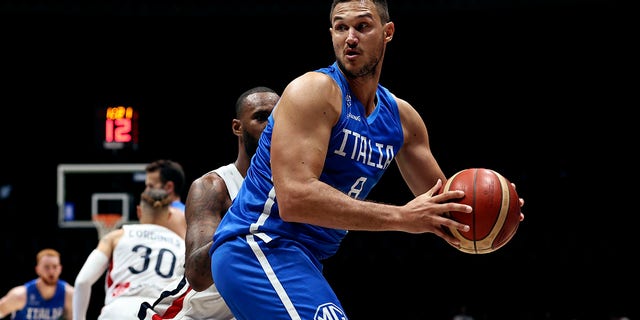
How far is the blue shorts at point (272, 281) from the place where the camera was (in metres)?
2.75

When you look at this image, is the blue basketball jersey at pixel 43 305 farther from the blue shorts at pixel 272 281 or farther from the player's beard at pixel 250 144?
the blue shorts at pixel 272 281

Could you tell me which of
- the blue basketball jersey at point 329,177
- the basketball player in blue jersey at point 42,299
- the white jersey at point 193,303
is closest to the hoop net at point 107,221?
the basketball player in blue jersey at point 42,299

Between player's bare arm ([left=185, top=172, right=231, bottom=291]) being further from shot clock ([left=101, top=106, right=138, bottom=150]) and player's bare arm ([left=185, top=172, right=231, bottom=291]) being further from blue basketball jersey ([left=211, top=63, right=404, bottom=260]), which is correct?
shot clock ([left=101, top=106, right=138, bottom=150])

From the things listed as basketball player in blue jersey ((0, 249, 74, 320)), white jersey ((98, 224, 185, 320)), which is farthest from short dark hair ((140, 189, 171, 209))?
basketball player in blue jersey ((0, 249, 74, 320))

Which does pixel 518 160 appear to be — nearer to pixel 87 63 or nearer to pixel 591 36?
pixel 591 36

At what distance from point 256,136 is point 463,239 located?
4.60 ft

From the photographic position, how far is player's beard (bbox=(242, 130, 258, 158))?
3.92 meters

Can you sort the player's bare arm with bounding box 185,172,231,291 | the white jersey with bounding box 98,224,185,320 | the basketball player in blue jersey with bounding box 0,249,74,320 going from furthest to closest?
the basketball player in blue jersey with bounding box 0,249,74,320
the white jersey with bounding box 98,224,185,320
the player's bare arm with bounding box 185,172,231,291

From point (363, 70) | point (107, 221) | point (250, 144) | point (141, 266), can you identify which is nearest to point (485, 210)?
point (363, 70)

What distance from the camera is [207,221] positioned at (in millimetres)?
3545

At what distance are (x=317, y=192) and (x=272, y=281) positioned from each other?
0.34 metres

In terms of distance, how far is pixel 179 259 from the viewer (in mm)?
5414

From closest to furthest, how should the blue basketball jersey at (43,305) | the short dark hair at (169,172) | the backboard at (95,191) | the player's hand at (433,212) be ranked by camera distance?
the player's hand at (433,212) → the short dark hair at (169,172) → the blue basketball jersey at (43,305) → the backboard at (95,191)

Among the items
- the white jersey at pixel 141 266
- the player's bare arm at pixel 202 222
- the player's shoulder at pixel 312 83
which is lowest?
the white jersey at pixel 141 266
